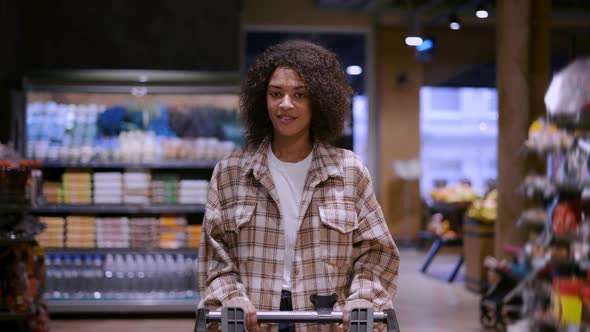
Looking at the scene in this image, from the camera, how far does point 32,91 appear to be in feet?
22.4

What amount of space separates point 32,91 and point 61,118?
1.14 ft

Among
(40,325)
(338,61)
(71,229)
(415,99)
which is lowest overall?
(40,325)

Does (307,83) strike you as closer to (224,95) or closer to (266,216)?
(266,216)

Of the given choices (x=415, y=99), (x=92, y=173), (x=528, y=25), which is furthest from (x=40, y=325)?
(x=415, y=99)

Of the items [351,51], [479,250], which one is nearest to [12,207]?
[479,250]

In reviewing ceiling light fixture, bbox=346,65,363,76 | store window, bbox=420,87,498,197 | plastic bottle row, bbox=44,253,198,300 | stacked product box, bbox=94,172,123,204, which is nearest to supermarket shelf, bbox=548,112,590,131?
plastic bottle row, bbox=44,253,198,300

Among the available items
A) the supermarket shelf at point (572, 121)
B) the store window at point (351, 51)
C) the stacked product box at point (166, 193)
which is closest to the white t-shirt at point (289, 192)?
the supermarket shelf at point (572, 121)

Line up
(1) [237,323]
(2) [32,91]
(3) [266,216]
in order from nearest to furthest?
(1) [237,323] → (3) [266,216] → (2) [32,91]

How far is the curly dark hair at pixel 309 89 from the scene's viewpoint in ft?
7.49

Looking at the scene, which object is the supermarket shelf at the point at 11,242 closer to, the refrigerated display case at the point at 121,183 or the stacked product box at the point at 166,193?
the refrigerated display case at the point at 121,183

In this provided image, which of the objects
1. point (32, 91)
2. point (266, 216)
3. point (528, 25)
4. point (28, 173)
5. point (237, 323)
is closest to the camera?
point (237, 323)

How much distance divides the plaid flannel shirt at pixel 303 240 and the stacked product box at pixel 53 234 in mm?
5007

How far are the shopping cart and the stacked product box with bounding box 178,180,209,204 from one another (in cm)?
490

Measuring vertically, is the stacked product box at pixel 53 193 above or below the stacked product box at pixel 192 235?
above
